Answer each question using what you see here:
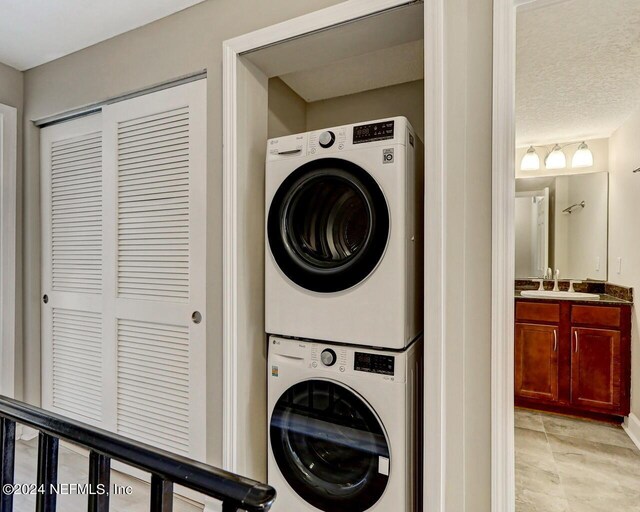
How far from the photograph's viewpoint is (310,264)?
161cm

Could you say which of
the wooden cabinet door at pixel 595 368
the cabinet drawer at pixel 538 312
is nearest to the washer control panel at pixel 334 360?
the cabinet drawer at pixel 538 312

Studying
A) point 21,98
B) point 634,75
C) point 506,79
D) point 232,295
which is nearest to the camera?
point 506,79

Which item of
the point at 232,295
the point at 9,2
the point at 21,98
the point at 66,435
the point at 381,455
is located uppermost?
the point at 9,2

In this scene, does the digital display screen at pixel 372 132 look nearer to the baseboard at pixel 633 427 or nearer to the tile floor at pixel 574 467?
the tile floor at pixel 574 467

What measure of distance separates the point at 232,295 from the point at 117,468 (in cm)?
136

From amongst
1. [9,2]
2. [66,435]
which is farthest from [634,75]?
[9,2]

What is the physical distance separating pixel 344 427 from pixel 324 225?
32.9 inches

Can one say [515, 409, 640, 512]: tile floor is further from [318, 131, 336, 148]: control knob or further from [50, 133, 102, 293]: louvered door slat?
[50, 133, 102, 293]: louvered door slat

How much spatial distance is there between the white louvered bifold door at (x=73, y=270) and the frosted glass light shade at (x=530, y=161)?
356cm

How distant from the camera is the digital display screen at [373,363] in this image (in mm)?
1455

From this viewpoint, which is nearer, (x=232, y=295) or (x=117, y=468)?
(x=232, y=295)

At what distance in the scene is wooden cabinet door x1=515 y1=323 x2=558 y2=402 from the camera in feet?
10.3

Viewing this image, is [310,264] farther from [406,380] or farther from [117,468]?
[117,468]

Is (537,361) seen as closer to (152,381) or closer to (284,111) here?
(284,111)
